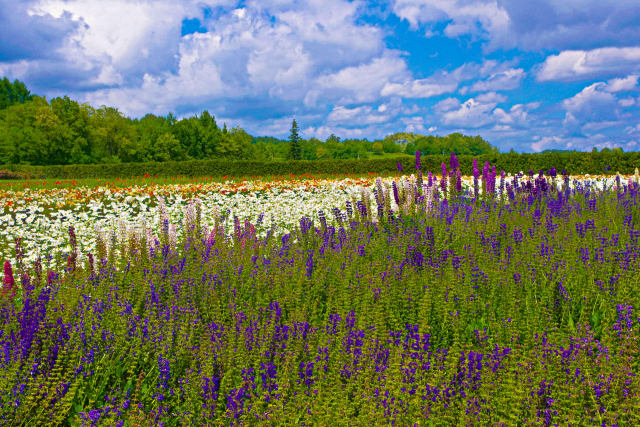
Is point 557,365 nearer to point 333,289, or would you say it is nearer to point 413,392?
point 413,392

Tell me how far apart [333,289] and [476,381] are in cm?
190

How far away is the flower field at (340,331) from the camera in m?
2.62

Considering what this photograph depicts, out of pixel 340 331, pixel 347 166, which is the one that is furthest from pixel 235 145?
pixel 340 331

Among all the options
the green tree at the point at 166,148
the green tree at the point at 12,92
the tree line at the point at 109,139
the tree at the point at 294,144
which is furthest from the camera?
the green tree at the point at 12,92

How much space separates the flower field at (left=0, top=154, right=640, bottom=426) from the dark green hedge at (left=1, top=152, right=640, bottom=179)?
16.6 metres

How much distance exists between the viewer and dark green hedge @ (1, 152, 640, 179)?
22.4 m

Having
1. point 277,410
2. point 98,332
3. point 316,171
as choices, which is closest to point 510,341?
point 277,410

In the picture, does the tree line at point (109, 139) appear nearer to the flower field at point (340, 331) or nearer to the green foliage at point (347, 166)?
the green foliage at point (347, 166)

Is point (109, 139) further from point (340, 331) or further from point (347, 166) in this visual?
point (340, 331)

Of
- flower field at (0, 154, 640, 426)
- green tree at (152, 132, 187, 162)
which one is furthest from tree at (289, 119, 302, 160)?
flower field at (0, 154, 640, 426)

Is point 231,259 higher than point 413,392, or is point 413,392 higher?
point 231,259

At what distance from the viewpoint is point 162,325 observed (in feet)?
12.3

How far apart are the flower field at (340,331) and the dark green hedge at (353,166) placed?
16.6m

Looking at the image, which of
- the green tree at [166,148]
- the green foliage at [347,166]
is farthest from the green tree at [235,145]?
the green foliage at [347,166]
